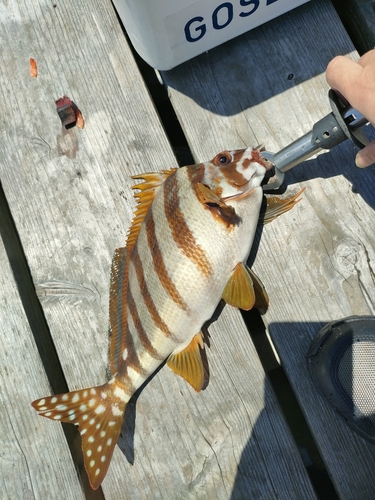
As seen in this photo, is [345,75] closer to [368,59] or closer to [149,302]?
[368,59]

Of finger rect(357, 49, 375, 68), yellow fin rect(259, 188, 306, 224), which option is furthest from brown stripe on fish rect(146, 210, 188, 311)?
finger rect(357, 49, 375, 68)

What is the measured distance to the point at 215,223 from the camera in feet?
4.77

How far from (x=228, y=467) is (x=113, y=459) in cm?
44

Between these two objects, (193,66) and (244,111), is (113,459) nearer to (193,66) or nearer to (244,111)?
(244,111)

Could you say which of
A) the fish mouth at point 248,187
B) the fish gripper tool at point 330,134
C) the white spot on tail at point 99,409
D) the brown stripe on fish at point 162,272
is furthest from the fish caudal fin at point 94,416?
the fish gripper tool at point 330,134

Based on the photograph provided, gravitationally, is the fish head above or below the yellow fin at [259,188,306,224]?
above

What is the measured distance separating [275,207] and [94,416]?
3.42 feet

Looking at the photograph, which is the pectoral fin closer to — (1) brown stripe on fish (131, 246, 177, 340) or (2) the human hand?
(1) brown stripe on fish (131, 246, 177, 340)

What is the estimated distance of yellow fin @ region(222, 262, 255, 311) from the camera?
4.83ft

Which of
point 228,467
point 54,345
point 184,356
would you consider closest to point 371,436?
point 228,467

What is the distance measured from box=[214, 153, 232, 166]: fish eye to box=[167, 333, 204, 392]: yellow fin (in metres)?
0.64

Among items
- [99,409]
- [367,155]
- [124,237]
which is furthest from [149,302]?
[367,155]

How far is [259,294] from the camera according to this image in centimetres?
159

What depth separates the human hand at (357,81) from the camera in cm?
113
